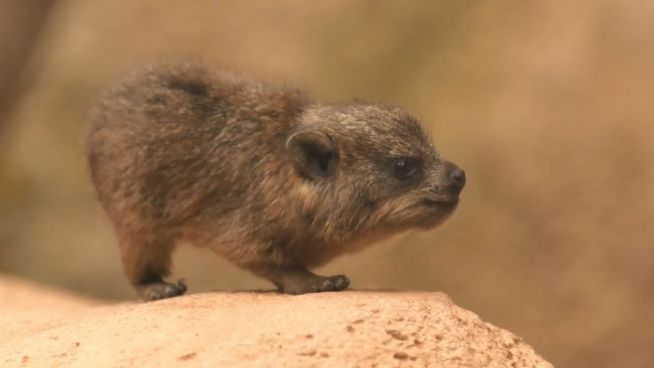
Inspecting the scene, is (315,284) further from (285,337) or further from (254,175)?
(285,337)

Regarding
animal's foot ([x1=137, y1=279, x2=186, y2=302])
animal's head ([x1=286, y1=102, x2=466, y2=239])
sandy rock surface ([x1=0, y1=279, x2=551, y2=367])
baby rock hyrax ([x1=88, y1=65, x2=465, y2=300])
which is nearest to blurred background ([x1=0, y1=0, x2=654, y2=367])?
baby rock hyrax ([x1=88, y1=65, x2=465, y2=300])

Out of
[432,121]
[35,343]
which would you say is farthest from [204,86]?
[432,121]

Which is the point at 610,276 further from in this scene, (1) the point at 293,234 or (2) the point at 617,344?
(1) the point at 293,234

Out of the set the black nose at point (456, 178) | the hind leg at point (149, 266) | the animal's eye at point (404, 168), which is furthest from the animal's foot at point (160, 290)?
the black nose at point (456, 178)

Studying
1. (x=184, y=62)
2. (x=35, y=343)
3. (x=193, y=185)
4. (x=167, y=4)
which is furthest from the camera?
(x=167, y=4)

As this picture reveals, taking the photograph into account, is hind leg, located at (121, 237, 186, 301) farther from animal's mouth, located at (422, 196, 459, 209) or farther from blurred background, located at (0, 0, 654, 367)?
animal's mouth, located at (422, 196, 459, 209)

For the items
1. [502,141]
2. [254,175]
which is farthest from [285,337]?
[502,141]

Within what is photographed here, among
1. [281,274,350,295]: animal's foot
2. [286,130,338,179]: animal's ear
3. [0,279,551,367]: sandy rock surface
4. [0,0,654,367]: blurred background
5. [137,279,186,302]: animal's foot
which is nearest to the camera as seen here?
[0,279,551,367]: sandy rock surface
